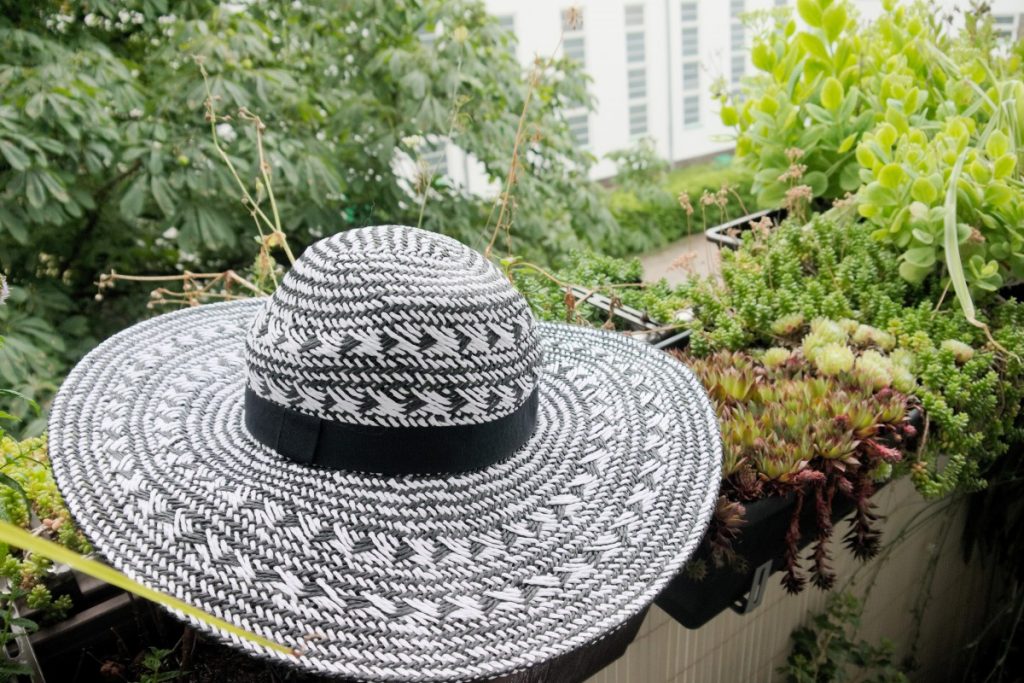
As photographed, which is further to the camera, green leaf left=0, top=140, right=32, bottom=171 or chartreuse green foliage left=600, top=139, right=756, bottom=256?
chartreuse green foliage left=600, top=139, right=756, bottom=256

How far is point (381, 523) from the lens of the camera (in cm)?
57

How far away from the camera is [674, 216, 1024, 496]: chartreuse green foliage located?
937mm

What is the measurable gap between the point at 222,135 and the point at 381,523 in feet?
4.37

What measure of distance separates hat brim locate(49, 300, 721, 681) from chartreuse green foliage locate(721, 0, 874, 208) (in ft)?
2.61

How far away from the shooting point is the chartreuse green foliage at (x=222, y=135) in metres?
1.45

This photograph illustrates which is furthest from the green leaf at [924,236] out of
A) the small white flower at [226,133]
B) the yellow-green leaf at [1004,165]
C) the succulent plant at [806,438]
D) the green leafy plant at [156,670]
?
the small white flower at [226,133]

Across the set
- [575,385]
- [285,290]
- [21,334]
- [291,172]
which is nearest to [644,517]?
[575,385]

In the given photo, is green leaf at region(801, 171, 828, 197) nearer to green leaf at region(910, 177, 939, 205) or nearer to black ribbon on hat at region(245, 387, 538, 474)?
green leaf at region(910, 177, 939, 205)

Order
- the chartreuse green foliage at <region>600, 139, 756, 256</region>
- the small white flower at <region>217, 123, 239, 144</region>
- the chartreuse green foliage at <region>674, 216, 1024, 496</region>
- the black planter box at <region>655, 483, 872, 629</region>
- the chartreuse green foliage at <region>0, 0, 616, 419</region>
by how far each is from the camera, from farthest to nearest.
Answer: the chartreuse green foliage at <region>600, 139, 756, 256</region>, the small white flower at <region>217, 123, 239, 144</region>, the chartreuse green foliage at <region>0, 0, 616, 419</region>, the chartreuse green foliage at <region>674, 216, 1024, 496</region>, the black planter box at <region>655, 483, 872, 629</region>

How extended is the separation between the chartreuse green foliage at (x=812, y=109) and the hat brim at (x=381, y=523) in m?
0.80

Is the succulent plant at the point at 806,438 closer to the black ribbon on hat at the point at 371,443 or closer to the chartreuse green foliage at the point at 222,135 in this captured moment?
the black ribbon on hat at the point at 371,443

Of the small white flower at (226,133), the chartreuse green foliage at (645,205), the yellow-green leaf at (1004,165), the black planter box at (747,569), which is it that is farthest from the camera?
the chartreuse green foliage at (645,205)

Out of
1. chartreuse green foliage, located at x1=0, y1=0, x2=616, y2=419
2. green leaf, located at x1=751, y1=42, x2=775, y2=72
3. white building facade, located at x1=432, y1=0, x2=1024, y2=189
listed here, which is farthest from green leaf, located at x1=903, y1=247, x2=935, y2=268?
white building facade, located at x1=432, y1=0, x2=1024, y2=189

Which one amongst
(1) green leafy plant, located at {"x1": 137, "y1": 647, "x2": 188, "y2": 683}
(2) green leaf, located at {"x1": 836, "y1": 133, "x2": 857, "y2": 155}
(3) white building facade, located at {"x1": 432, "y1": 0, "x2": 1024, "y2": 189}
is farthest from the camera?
(3) white building facade, located at {"x1": 432, "y1": 0, "x2": 1024, "y2": 189}
